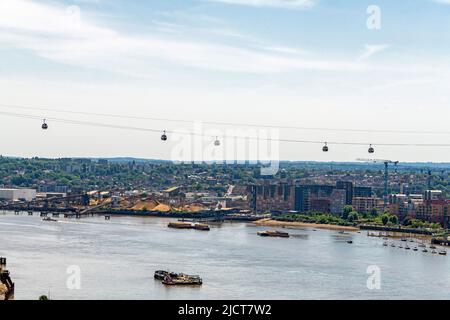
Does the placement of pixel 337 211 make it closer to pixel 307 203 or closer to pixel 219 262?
pixel 307 203

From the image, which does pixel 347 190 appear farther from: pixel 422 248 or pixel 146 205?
pixel 422 248

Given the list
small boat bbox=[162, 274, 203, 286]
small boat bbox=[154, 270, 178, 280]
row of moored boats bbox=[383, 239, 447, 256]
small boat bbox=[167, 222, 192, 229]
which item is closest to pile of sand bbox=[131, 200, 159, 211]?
small boat bbox=[167, 222, 192, 229]

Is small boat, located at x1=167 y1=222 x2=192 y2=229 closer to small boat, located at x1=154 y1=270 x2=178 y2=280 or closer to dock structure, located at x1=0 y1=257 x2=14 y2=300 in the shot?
small boat, located at x1=154 y1=270 x2=178 y2=280

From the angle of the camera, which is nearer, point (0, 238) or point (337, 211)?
point (0, 238)

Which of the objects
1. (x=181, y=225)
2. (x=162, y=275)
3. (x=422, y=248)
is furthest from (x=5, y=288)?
(x=181, y=225)

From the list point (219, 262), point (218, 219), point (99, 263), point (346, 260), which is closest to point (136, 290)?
point (99, 263)
